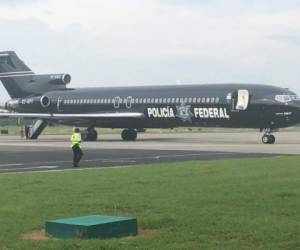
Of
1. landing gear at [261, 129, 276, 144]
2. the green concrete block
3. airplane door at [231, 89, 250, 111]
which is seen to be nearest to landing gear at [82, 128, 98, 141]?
airplane door at [231, 89, 250, 111]

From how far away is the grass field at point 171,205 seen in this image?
841 cm

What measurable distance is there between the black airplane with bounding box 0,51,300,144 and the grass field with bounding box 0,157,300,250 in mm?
21859

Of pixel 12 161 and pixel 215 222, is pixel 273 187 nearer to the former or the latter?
pixel 215 222

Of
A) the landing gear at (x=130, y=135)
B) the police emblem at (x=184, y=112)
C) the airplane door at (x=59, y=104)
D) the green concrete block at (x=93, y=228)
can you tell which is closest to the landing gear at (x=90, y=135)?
the landing gear at (x=130, y=135)

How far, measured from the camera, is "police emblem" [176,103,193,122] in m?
43.2

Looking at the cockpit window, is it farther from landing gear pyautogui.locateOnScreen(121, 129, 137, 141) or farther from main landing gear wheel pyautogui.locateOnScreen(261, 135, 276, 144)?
landing gear pyautogui.locateOnScreen(121, 129, 137, 141)

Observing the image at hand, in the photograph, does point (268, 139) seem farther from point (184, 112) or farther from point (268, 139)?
point (184, 112)

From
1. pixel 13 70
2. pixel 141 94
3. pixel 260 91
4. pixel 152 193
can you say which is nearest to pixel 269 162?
pixel 152 193

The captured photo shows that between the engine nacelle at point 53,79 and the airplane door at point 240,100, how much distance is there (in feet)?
61.5

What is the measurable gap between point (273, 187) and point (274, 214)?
348cm

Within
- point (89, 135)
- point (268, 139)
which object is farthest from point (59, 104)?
point (268, 139)

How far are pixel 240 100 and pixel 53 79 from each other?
20.1 meters

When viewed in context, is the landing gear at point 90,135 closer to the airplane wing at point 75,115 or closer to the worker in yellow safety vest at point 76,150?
the airplane wing at point 75,115

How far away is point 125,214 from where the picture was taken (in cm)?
1074
